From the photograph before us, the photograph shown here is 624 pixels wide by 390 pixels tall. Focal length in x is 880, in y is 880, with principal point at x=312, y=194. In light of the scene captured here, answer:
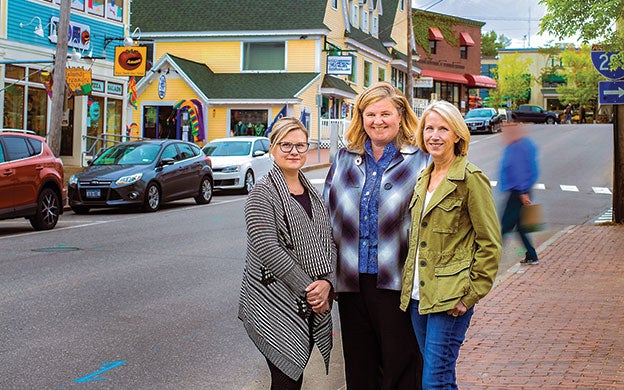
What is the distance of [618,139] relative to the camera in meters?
17.0

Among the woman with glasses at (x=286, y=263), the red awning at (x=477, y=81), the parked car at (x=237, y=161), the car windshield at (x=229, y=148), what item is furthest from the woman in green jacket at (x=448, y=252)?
the red awning at (x=477, y=81)

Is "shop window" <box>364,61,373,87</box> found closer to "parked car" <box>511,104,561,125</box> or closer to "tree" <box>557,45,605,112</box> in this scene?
"parked car" <box>511,104,561,125</box>

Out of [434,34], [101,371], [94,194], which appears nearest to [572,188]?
[94,194]

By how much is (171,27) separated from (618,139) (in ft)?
104

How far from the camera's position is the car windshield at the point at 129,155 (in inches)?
801

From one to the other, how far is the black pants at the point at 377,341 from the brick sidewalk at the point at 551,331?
1.32 meters

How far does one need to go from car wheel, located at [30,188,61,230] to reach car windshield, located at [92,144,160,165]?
13.5 ft

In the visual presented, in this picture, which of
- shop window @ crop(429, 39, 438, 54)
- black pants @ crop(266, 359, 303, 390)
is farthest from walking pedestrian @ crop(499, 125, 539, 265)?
shop window @ crop(429, 39, 438, 54)

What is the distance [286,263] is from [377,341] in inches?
29.0

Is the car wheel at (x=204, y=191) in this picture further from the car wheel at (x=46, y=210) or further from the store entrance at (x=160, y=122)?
the store entrance at (x=160, y=122)

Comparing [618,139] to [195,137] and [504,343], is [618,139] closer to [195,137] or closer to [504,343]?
[504,343]

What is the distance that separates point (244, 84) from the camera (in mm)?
41562

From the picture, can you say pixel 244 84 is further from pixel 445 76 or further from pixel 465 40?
pixel 465 40

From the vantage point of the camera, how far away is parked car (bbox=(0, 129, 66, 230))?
48.9 ft
